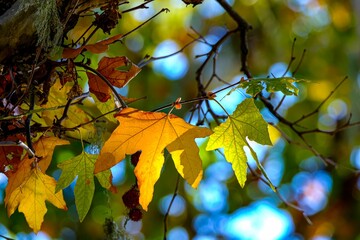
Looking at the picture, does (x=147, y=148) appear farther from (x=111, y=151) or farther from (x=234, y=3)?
(x=234, y=3)

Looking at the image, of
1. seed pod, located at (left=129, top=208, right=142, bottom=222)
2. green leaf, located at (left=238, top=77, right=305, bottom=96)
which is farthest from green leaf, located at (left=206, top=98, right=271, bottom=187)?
seed pod, located at (left=129, top=208, right=142, bottom=222)

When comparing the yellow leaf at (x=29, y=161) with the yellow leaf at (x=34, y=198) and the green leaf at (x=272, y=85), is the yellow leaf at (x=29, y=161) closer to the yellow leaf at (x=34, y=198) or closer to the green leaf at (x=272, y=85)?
the yellow leaf at (x=34, y=198)

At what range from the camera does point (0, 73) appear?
2.57ft

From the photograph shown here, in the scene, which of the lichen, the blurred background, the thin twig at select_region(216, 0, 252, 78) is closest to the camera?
the lichen

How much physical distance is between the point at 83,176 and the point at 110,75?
137 mm

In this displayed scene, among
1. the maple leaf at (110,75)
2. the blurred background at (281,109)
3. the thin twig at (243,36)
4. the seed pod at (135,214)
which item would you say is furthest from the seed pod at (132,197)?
the blurred background at (281,109)

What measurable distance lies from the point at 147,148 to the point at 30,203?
0.19 metres

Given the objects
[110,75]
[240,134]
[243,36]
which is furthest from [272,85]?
[243,36]

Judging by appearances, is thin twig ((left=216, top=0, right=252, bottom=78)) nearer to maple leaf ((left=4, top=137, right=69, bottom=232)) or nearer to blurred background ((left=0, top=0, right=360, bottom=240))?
maple leaf ((left=4, top=137, right=69, bottom=232))

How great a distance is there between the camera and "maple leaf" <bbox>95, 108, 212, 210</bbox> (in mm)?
770

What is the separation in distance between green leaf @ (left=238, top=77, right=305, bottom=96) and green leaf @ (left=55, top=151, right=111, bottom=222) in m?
0.21

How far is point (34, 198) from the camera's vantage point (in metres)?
0.87

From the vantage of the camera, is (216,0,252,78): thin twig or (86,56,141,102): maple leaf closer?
(86,56,141,102): maple leaf

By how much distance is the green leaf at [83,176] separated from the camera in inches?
33.3
